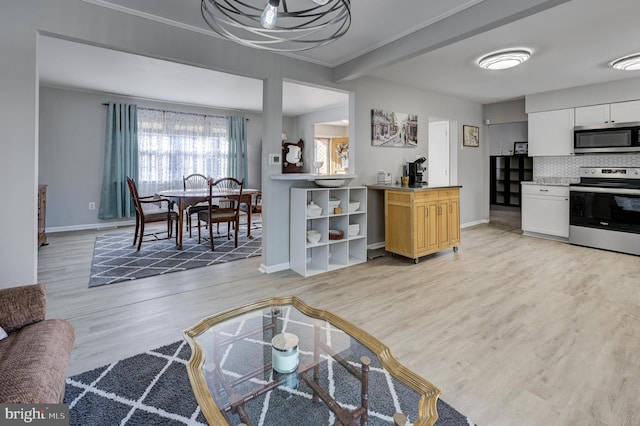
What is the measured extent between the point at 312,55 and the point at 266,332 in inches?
121

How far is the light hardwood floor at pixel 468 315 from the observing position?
5.44 ft

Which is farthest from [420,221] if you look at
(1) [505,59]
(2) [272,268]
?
(1) [505,59]

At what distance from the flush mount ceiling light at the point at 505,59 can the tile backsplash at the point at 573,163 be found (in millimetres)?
2530

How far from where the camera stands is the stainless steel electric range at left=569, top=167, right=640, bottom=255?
13.8ft

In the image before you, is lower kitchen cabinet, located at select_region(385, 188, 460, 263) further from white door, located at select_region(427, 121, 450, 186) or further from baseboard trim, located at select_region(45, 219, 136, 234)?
baseboard trim, located at select_region(45, 219, 136, 234)

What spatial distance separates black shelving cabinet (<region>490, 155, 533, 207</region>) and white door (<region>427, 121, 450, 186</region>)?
8.64 feet

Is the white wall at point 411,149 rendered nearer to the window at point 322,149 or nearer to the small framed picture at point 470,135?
the small framed picture at point 470,135

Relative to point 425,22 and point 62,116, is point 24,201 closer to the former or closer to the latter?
point 425,22

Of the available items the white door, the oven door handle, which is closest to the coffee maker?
the white door

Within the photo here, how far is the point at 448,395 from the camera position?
5.35 ft

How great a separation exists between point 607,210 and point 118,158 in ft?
26.3

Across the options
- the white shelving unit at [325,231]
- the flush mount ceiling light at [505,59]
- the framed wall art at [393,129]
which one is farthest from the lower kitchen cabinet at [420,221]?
the flush mount ceiling light at [505,59]

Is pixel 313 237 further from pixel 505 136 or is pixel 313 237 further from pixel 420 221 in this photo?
pixel 505 136

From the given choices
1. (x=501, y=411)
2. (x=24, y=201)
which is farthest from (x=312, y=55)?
(x=501, y=411)
